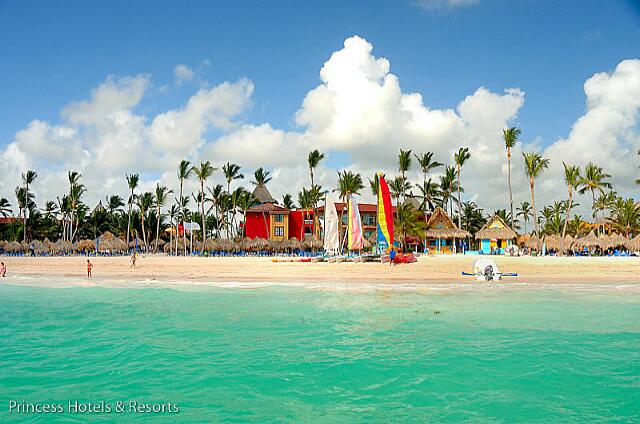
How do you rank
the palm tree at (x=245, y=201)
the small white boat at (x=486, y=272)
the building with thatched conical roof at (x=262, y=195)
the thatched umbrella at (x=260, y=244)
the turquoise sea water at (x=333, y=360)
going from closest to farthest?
the turquoise sea water at (x=333, y=360) → the small white boat at (x=486, y=272) → the thatched umbrella at (x=260, y=244) → the palm tree at (x=245, y=201) → the building with thatched conical roof at (x=262, y=195)

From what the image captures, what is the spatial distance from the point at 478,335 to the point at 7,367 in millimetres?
9620

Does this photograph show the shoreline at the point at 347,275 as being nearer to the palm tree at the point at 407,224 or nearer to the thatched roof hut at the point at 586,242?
the thatched roof hut at the point at 586,242

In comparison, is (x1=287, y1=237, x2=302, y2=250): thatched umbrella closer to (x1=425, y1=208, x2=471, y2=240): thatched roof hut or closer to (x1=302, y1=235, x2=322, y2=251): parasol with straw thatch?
(x1=302, y1=235, x2=322, y2=251): parasol with straw thatch

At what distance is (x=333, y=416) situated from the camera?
6594 millimetres

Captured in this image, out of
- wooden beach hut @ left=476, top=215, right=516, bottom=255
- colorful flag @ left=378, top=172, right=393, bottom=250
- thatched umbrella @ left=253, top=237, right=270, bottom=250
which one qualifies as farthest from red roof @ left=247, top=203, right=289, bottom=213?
Answer: colorful flag @ left=378, top=172, right=393, bottom=250

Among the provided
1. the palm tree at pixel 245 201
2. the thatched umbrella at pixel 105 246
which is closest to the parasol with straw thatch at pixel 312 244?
the palm tree at pixel 245 201

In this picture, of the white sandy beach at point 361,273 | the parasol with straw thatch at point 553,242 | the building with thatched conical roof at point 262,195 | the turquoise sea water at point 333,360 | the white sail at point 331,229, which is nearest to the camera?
the turquoise sea water at point 333,360

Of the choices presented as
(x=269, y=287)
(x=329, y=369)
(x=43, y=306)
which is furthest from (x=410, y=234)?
(x=329, y=369)

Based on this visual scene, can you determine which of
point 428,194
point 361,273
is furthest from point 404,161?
point 361,273

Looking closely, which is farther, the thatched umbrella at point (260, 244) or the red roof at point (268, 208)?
the red roof at point (268, 208)

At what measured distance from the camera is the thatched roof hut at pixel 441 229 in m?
49.8

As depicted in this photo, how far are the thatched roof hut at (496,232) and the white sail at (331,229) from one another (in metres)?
21.0

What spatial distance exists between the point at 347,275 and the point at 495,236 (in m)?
28.6

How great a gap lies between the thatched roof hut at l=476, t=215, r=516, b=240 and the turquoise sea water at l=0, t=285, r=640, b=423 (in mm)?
33380
